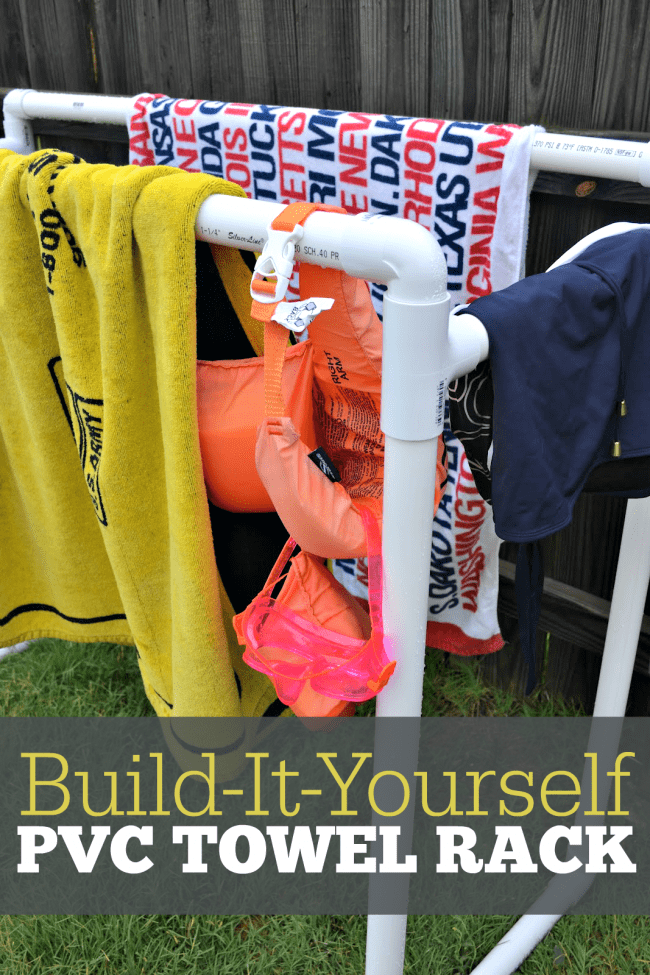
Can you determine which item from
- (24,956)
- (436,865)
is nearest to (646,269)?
(436,865)

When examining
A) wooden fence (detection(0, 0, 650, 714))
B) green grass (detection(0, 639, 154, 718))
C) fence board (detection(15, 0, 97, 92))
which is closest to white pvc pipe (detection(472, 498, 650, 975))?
wooden fence (detection(0, 0, 650, 714))

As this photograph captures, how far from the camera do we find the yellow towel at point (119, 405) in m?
0.92

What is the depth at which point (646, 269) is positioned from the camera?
Answer: 0.88m

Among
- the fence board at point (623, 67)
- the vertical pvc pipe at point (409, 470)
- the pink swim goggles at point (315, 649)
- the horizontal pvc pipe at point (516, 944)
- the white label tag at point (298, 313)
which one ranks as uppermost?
the fence board at point (623, 67)


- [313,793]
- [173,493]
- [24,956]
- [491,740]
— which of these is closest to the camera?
[173,493]

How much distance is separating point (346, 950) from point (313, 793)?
0.33 m

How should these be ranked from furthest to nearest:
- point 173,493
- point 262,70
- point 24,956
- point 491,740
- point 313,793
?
point 491,740, point 313,793, point 262,70, point 24,956, point 173,493

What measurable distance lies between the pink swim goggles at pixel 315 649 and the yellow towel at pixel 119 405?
5.6 inches

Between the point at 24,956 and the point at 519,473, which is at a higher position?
the point at 519,473

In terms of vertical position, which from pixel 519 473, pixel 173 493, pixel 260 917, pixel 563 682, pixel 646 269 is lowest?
pixel 260 917

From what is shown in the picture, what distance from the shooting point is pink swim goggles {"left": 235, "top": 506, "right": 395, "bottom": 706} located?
871mm

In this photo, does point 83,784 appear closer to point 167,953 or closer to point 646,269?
point 167,953

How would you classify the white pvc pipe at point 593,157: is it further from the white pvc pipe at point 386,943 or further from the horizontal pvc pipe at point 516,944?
the horizontal pvc pipe at point 516,944

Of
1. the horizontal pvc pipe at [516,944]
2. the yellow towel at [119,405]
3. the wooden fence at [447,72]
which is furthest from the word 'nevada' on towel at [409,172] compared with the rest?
the horizontal pvc pipe at [516,944]
